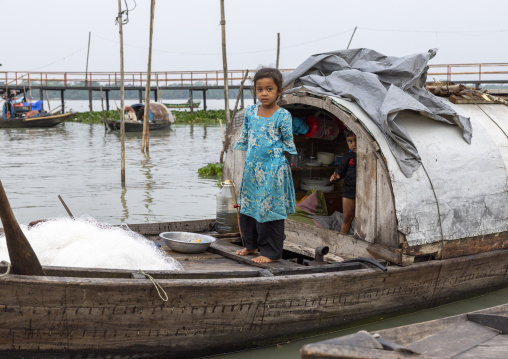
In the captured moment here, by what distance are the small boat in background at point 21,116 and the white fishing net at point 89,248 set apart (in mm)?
23366

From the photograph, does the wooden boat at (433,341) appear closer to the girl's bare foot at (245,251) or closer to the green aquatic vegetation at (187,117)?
the girl's bare foot at (245,251)

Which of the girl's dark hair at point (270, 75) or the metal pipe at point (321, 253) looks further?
the metal pipe at point (321, 253)

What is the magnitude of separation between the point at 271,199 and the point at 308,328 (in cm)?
88

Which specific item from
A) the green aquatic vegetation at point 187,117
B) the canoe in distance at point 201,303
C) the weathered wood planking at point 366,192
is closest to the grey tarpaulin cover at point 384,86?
the weathered wood planking at point 366,192

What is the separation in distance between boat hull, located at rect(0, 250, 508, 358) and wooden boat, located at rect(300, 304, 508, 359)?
114 cm

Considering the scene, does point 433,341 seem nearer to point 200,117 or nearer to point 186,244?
point 186,244

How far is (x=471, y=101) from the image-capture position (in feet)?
17.1

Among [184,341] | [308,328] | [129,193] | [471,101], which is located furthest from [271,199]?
[129,193]

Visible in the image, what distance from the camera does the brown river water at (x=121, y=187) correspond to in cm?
471

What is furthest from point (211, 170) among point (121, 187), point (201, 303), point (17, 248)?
point (17, 248)

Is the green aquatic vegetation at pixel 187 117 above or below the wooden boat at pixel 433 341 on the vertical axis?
below

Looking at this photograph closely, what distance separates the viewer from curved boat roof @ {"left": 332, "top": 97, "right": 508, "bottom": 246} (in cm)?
412

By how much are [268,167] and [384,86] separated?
1.14 meters

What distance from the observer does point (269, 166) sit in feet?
13.6
